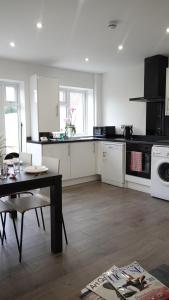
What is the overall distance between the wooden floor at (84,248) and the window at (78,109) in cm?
231

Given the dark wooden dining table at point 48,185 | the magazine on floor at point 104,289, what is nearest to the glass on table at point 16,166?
the dark wooden dining table at point 48,185

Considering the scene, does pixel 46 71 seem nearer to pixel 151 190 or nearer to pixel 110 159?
pixel 110 159

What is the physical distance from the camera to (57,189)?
2256 mm

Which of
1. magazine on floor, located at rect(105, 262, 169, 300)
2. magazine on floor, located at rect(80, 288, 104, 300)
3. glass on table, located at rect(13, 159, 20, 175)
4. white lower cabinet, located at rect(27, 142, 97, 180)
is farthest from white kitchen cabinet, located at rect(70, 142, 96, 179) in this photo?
magazine on floor, located at rect(80, 288, 104, 300)

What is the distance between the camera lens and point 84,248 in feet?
7.89

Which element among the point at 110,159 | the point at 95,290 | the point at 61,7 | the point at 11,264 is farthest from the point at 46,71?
the point at 95,290

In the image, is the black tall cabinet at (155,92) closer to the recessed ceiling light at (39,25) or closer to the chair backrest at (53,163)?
the recessed ceiling light at (39,25)

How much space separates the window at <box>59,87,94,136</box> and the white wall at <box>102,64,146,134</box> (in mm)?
350

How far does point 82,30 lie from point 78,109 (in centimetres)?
273

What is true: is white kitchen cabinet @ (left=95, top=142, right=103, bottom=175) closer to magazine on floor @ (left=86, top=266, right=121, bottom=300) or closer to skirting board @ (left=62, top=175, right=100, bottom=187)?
skirting board @ (left=62, top=175, right=100, bottom=187)

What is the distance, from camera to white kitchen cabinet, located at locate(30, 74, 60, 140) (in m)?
4.42

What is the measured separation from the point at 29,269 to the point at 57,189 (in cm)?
70

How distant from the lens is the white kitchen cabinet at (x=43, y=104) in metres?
4.42

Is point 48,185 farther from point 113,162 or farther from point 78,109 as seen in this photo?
point 78,109
